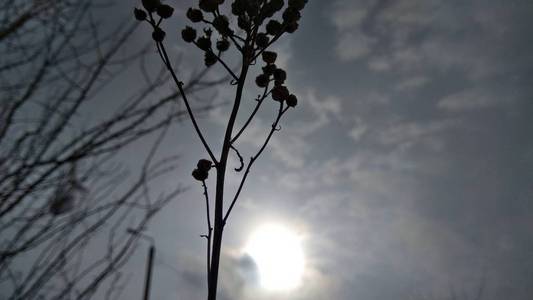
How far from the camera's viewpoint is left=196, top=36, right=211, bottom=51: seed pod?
1583 mm

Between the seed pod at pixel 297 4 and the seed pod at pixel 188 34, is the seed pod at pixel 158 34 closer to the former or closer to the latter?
the seed pod at pixel 188 34

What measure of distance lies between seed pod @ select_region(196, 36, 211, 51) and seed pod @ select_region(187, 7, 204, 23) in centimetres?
11

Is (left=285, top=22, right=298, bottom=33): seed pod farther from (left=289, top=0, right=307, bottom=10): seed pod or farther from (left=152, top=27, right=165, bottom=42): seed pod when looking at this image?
(left=152, top=27, right=165, bottom=42): seed pod

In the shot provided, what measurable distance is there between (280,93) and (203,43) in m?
0.38

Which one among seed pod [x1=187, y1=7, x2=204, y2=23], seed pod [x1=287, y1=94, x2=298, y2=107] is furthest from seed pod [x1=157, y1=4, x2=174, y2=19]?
seed pod [x1=287, y1=94, x2=298, y2=107]

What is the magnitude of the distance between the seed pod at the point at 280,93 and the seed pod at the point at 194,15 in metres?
0.47

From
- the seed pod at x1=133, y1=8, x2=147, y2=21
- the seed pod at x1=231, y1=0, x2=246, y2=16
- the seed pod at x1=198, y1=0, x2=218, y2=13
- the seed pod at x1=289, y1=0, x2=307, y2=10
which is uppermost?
the seed pod at x1=289, y1=0, x2=307, y2=10

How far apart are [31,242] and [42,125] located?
2.43 ft

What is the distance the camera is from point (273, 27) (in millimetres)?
1602

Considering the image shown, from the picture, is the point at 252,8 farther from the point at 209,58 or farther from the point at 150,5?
the point at 150,5

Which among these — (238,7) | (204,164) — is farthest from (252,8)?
(204,164)

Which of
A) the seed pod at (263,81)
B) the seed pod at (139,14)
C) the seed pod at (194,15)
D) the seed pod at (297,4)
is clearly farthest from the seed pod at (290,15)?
the seed pod at (139,14)

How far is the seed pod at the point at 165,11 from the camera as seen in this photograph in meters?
1.51

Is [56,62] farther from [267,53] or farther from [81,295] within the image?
[267,53]
